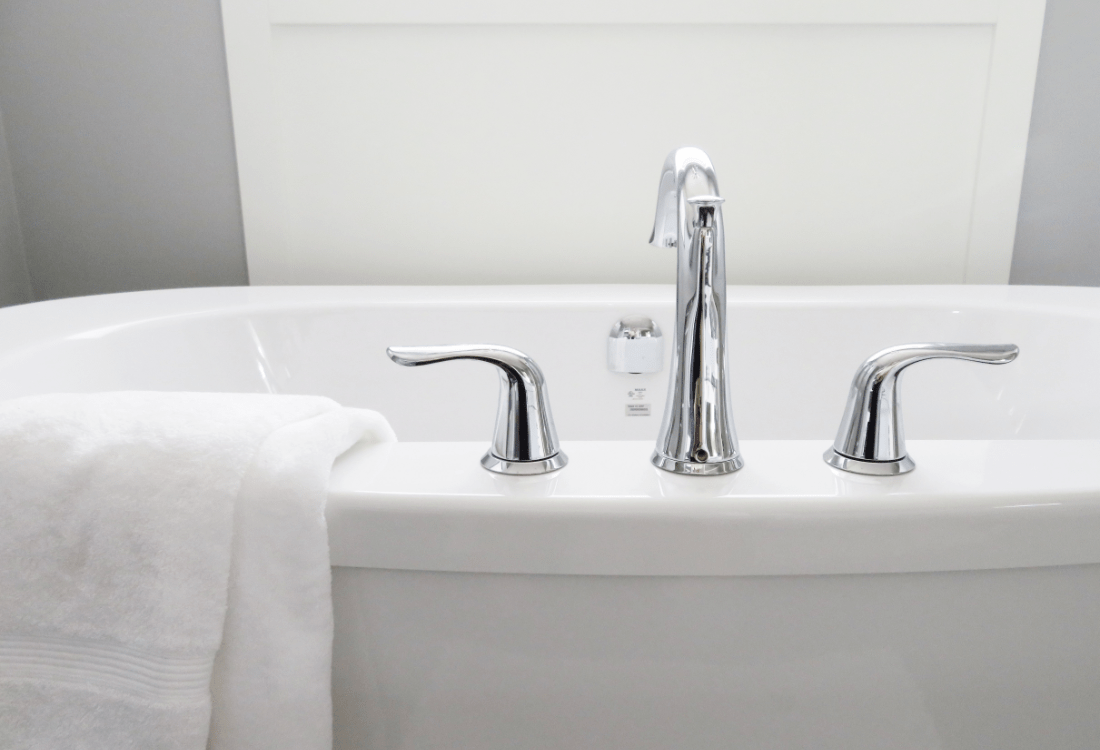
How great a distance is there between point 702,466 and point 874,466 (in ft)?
0.35

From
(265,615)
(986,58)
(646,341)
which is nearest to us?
(265,615)

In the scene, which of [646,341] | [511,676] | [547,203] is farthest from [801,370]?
[511,676]

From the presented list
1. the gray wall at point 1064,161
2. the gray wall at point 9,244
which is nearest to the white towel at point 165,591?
the gray wall at point 9,244

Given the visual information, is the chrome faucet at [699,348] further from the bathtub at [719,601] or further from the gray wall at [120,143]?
the gray wall at [120,143]

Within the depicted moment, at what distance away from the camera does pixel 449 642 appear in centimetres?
45

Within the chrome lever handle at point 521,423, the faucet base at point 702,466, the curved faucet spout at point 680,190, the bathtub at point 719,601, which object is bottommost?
the bathtub at point 719,601

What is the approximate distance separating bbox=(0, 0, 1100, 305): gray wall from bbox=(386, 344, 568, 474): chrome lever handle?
0.94 meters

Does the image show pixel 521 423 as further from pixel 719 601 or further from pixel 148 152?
pixel 148 152

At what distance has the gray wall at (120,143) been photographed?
1.15 metres

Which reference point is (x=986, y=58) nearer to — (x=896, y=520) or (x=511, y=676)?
(x=896, y=520)

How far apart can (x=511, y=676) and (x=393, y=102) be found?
964mm

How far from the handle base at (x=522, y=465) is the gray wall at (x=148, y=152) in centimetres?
95

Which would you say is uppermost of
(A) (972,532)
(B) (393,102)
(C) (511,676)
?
(B) (393,102)

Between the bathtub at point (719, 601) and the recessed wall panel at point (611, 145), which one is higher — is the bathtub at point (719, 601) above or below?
below
